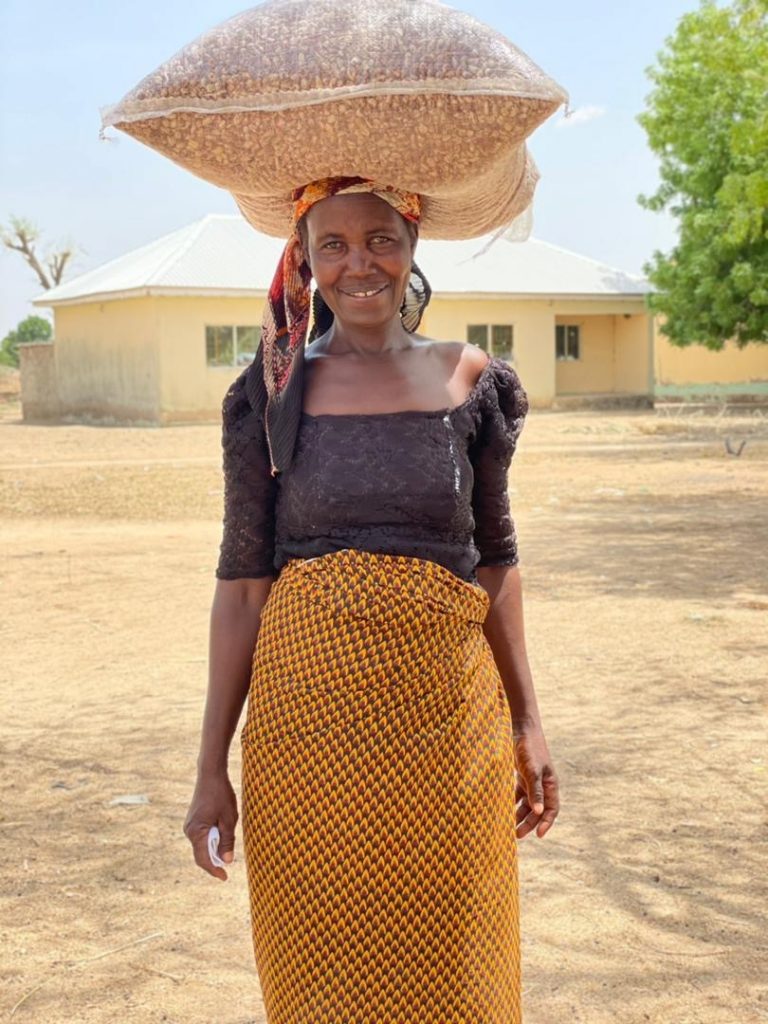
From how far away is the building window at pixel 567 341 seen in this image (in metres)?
32.8

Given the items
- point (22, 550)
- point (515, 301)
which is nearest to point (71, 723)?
point (22, 550)

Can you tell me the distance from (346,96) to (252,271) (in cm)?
2572

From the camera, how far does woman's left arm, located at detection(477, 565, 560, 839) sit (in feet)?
7.36

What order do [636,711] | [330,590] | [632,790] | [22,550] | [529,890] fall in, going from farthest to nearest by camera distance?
[22,550], [636,711], [632,790], [529,890], [330,590]

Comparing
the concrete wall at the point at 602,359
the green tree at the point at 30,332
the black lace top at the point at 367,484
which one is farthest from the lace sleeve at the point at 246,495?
the green tree at the point at 30,332

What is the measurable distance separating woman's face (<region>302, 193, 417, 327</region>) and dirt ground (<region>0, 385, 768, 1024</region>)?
1.78 meters

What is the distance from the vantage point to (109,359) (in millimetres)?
27516

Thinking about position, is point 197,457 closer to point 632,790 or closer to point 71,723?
point 71,723

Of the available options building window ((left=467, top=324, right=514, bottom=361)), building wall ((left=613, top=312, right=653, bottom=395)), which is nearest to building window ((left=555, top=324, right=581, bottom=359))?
building wall ((left=613, top=312, right=653, bottom=395))

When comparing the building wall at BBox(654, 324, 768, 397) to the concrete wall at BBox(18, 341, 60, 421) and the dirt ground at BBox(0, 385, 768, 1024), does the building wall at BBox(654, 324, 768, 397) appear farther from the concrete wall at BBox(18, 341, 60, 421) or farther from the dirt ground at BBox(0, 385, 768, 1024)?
the dirt ground at BBox(0, 385, 768, 1024)

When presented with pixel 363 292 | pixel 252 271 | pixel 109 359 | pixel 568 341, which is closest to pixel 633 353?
pixel 568 341

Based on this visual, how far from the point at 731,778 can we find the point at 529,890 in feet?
3.87

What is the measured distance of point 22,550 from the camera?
32.9 ft

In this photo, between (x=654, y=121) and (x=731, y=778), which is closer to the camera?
(x=731, y=778)
